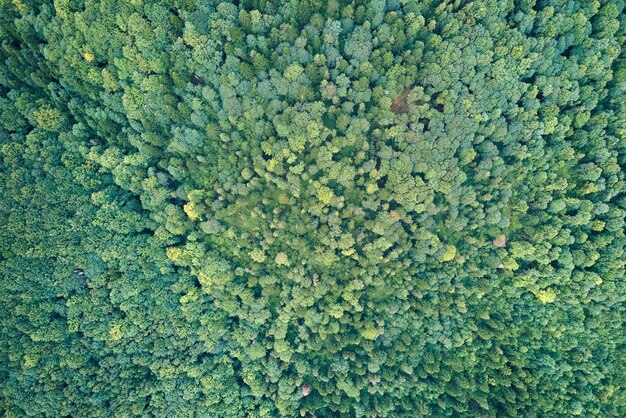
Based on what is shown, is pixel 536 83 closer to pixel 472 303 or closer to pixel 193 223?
pixel 472 303

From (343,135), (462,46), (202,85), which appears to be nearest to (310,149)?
(343,135)

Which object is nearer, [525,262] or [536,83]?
[536,83]

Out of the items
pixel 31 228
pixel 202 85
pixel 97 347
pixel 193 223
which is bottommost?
pixel 97 347

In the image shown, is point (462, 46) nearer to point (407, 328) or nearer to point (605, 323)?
point (407, 328)

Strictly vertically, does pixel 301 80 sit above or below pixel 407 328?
above

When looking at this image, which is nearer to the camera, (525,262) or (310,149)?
(310,149)

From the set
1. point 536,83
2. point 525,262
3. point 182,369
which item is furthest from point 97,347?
point 536,83
